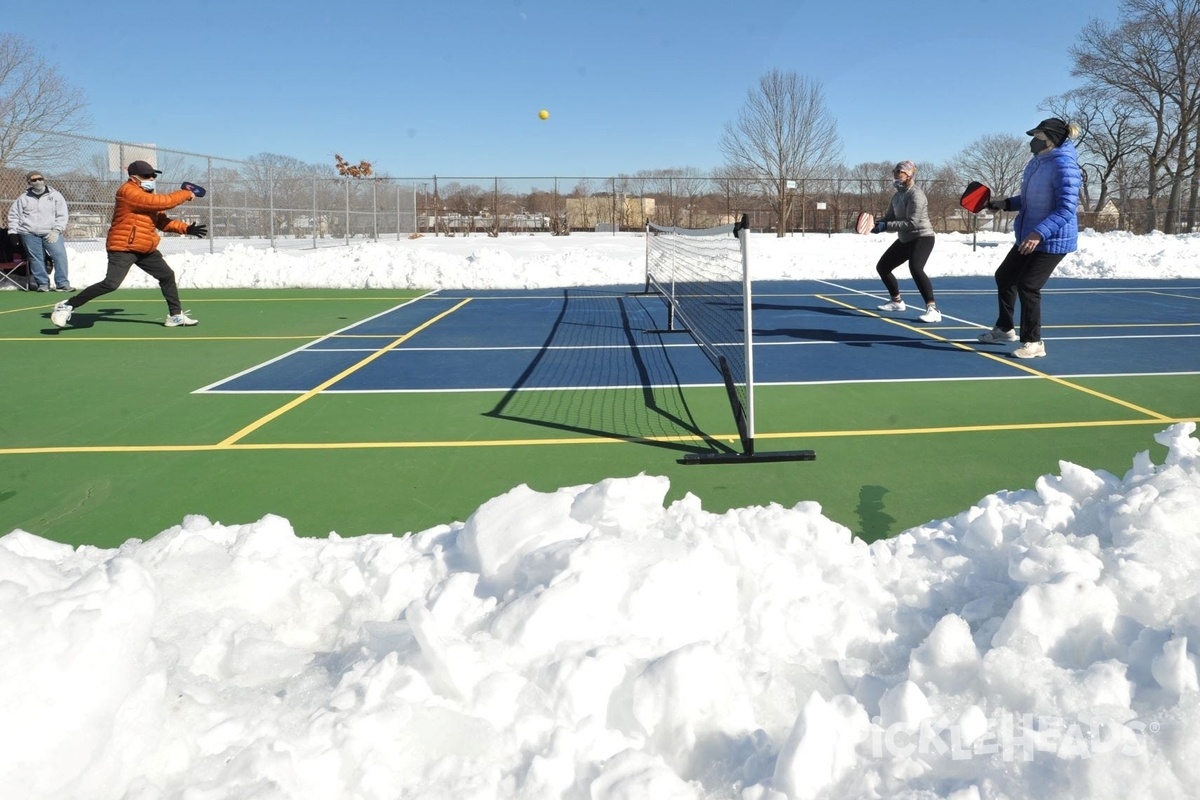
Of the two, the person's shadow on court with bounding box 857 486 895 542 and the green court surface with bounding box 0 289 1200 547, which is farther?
the green court surface with bounding box 0 289 1200 547

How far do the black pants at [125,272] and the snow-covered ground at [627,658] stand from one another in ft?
29.7

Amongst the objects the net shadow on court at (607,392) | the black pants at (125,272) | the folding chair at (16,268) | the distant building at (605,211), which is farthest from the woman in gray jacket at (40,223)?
the distant building at (605,211)

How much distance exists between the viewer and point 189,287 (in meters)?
20.7

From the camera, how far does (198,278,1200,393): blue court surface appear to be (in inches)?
365

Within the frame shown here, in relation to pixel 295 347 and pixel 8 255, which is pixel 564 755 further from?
pixel 8 255

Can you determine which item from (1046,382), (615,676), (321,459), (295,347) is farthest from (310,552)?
(295,347)

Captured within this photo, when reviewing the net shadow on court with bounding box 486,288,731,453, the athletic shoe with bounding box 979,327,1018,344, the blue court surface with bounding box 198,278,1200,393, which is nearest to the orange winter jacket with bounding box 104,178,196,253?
the blue court surface with bounding box 198,278,1200,393

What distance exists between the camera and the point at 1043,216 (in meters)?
9.35

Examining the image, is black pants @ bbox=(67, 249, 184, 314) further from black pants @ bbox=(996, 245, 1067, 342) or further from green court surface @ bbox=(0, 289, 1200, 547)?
black pants @ bbox=(996, 245, 1067, 342)

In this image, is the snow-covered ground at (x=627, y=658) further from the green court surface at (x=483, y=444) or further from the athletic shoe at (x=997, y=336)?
the athletic shoe at (x=997, y=336)

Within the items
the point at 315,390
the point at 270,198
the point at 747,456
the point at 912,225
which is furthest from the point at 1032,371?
the point at 270,198

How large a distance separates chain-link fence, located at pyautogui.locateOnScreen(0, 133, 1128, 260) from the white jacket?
330cm

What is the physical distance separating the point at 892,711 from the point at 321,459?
4.73 meters

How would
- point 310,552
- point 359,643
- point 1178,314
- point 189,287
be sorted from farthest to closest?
1. point 189,287
2. point 1178,314
3. point 310,552
4. point 359,643
